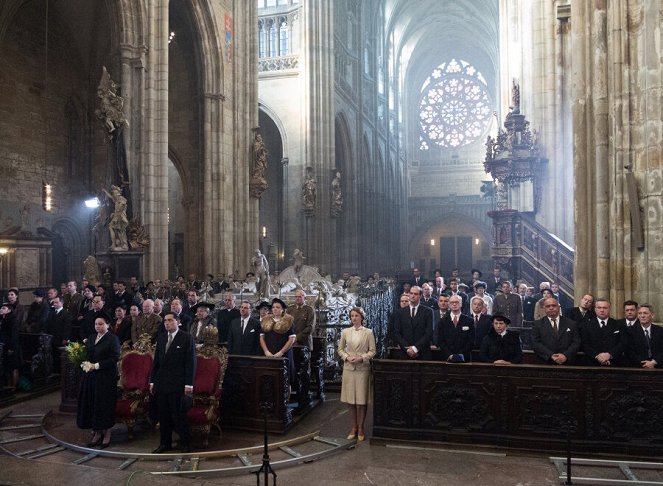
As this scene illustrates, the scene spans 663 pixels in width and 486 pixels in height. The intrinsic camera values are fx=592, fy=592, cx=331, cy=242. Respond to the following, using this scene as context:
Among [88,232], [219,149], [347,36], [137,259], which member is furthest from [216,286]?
[347,36]

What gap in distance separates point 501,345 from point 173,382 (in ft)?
13.1

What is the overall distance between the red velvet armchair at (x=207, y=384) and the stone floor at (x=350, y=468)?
0.30 metres

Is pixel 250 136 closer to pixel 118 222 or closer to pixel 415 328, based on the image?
pixel 118 222

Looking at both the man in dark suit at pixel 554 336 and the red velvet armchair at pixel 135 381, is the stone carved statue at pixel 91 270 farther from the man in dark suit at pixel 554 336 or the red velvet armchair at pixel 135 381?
the man in dark suit at pixel 554 336

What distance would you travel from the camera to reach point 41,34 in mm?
21578

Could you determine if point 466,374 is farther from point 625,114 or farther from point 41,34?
point 41,34

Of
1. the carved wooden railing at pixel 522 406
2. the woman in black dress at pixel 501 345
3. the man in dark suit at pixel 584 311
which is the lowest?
the carved wooden railing at pixel 522 406

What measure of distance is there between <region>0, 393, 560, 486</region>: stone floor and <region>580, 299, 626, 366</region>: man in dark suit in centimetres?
144

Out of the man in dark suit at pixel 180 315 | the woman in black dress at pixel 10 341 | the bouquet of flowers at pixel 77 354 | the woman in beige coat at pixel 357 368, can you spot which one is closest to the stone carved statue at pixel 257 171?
the man in dark suit at pixel 180 315

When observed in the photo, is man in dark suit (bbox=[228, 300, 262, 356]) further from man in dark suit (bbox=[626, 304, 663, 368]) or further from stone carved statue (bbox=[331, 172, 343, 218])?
stone carved statue (bbox=[331, 172, 343, 218])

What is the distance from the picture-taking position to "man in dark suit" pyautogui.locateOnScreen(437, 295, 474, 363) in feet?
25.2

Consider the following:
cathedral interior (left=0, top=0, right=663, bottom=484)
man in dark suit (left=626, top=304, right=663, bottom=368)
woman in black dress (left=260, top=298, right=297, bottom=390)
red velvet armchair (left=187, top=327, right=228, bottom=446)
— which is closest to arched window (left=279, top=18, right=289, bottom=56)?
cathedral interior (left=0, top=0, right=663, bottom=484)

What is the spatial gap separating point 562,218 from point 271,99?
1858 cm

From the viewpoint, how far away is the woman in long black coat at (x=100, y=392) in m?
7.28
